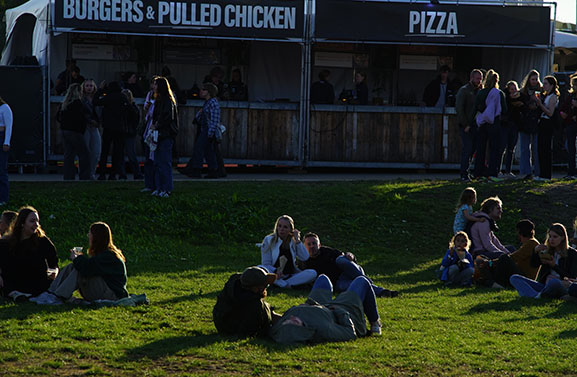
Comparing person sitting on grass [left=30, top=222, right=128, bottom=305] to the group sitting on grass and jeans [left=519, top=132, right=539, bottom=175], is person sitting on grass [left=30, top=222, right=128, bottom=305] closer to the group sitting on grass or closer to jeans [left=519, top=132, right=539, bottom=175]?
the group sitting on grass

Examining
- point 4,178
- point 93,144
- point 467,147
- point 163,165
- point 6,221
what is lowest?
point 6,221

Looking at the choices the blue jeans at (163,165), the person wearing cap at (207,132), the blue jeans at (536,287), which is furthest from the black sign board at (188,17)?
the blue jeans at (536,287)

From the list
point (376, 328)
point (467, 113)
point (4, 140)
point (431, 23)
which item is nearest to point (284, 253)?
point (376, 328)

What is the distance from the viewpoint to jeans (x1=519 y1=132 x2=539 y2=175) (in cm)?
1902

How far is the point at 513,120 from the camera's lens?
62.2 feet

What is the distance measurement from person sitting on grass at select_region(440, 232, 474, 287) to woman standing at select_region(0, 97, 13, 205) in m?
7.46

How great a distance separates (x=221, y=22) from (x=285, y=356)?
13587 mm

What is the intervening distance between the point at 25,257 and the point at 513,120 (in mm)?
11850

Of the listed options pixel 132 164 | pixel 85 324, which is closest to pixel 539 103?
pixel 132 164

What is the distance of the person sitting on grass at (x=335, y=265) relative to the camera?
36.8 ft

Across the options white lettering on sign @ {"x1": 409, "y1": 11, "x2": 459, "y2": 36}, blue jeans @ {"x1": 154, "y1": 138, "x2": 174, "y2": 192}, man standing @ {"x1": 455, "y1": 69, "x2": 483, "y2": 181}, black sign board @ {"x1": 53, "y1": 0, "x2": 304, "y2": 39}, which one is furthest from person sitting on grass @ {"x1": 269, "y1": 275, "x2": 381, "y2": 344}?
white lettering on sign @ {"x1": 409, "y1": 11, "x2": 459, "y2": 36}

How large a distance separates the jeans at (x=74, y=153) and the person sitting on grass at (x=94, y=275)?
8466 millimetres

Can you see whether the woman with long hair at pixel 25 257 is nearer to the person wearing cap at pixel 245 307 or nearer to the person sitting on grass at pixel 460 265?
the person wearing cap at pixel 245 307

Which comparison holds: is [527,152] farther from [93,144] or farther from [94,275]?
[94,275]
